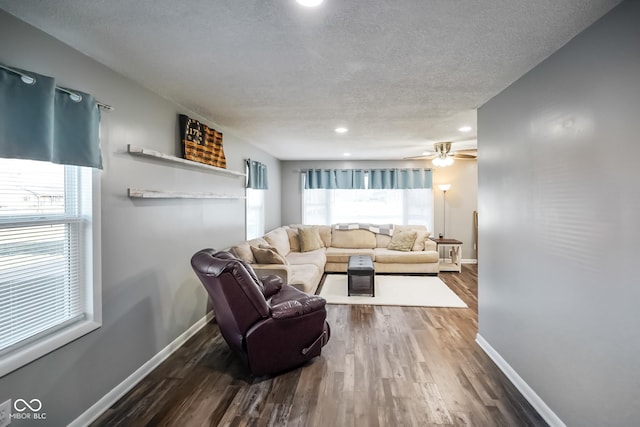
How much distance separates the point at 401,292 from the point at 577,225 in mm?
3251

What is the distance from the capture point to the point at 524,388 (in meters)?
2.25

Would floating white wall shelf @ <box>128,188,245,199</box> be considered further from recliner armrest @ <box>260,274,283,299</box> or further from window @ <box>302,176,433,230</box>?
window @ <box>302,176,433,230</box>

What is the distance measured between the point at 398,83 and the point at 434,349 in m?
2.44

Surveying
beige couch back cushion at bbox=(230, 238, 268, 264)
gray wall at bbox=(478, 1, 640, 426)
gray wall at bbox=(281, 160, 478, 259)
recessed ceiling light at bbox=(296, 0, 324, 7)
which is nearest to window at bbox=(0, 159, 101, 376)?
recessed ceiling light at bbox=(296, 0, 324, 7)

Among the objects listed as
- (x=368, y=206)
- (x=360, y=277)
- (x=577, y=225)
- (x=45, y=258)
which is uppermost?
(x=368, y=206)

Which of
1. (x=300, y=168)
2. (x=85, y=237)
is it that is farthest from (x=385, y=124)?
(x=300, y=168)

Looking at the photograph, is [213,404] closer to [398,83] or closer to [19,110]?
[19,110]

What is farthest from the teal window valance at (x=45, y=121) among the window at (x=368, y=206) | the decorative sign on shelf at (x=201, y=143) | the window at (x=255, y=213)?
the window at (x=368, y=206)

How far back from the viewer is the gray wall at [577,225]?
1.45 meters

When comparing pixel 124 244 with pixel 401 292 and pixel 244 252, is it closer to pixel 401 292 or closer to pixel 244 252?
pixel 244 252

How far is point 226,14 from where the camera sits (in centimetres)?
152

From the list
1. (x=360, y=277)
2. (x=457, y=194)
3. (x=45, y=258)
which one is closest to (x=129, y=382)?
(x=45, y=258)

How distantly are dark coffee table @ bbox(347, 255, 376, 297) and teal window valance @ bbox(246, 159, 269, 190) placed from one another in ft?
6.46

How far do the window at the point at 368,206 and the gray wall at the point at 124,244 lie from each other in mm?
3859
